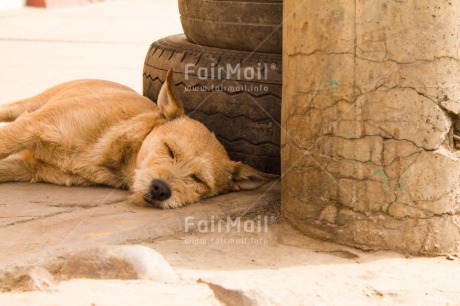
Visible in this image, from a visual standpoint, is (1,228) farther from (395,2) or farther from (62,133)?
(395,2)

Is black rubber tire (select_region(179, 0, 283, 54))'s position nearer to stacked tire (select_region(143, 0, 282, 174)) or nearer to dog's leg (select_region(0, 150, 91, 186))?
stacked tire (select_region(143, 0, 282, 174))

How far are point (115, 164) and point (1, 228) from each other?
121 centimetres

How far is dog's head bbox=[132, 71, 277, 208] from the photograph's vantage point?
490cm

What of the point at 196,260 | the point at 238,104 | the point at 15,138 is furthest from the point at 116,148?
the point at 196,260

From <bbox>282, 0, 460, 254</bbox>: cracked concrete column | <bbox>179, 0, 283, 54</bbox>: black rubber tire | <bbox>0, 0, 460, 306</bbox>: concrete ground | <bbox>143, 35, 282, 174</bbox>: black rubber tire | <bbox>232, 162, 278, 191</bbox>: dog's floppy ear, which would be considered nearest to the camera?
<bbox>0, 0, 460, 306</bbox>: concrete ground

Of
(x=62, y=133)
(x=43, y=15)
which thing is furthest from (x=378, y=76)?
(x=43, y=15)

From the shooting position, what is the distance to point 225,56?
5.39 m

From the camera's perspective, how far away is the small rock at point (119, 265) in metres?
3.52

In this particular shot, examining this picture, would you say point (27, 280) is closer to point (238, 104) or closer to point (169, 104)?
point (169, 104)

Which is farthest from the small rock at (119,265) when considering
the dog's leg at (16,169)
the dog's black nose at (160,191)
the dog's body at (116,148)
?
the dog's leg at (16,169)

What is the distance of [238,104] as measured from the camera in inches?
206

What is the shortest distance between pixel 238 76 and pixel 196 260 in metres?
1.67

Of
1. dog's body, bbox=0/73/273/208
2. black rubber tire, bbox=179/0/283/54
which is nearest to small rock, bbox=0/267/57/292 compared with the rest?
dog's body, bbox=0/73/273/208

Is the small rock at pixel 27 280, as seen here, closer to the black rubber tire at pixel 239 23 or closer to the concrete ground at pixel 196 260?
the concrete ground at pixel 196 260
